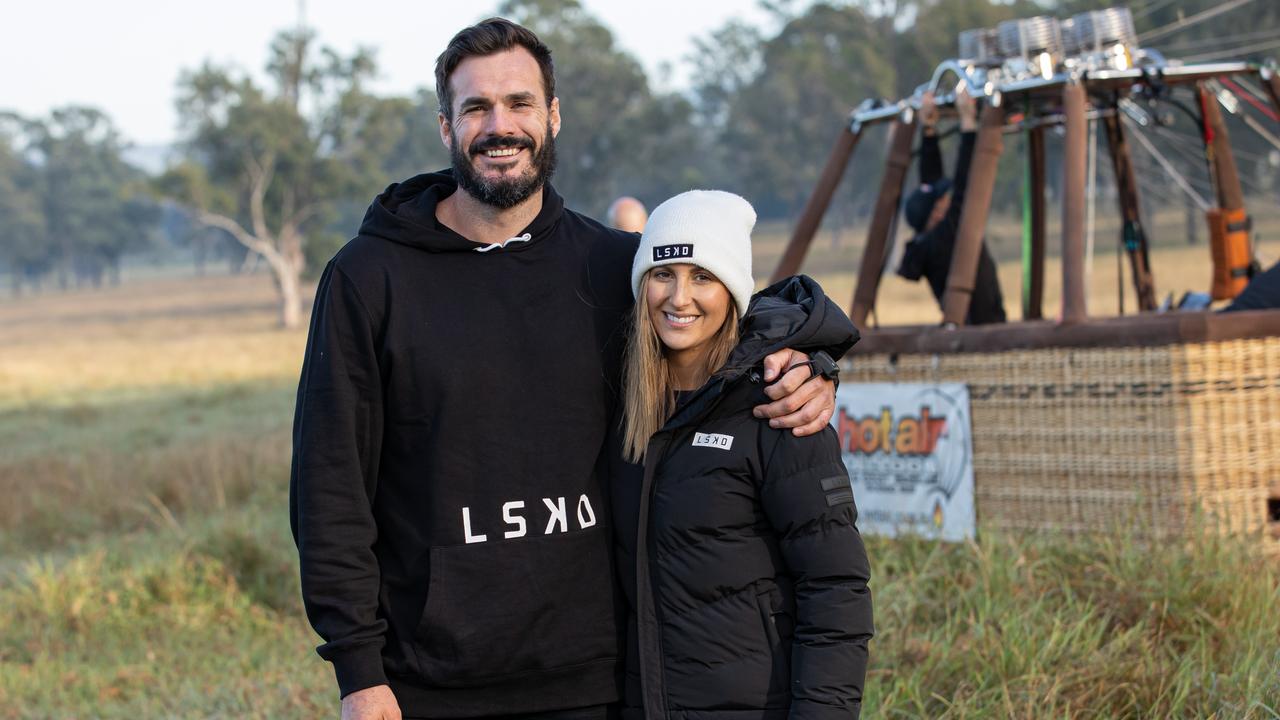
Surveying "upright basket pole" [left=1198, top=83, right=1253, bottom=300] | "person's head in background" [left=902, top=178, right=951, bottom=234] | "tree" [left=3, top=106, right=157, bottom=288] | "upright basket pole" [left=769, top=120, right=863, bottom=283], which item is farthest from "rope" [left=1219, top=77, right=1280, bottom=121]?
"tree" [left=3, top=106, right=157, bottom=288]

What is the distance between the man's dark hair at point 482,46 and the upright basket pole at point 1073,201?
9.71 ft

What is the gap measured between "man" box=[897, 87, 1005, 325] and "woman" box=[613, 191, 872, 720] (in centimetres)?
399

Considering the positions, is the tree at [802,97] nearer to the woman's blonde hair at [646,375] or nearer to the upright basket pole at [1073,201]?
the upright basket pole at [1073,201]

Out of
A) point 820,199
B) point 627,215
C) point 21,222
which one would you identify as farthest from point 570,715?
point 21,222

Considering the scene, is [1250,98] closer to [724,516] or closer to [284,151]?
[724,516]

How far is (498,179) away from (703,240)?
0.44 metres

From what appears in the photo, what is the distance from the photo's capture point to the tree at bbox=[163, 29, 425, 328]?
43750 mm

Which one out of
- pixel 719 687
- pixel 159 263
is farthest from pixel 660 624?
pixel 159 263

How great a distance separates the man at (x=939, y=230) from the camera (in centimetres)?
678

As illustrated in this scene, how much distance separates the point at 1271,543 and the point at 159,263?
10228 centimetres

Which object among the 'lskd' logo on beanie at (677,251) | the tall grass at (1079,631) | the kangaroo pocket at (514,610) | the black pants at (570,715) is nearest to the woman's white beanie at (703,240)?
the 'lskd' logo on beanie at (677,251)

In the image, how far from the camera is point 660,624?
2.63 meters

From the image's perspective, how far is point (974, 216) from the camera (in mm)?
5828

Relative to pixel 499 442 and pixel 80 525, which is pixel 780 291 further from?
pixel 80 525
